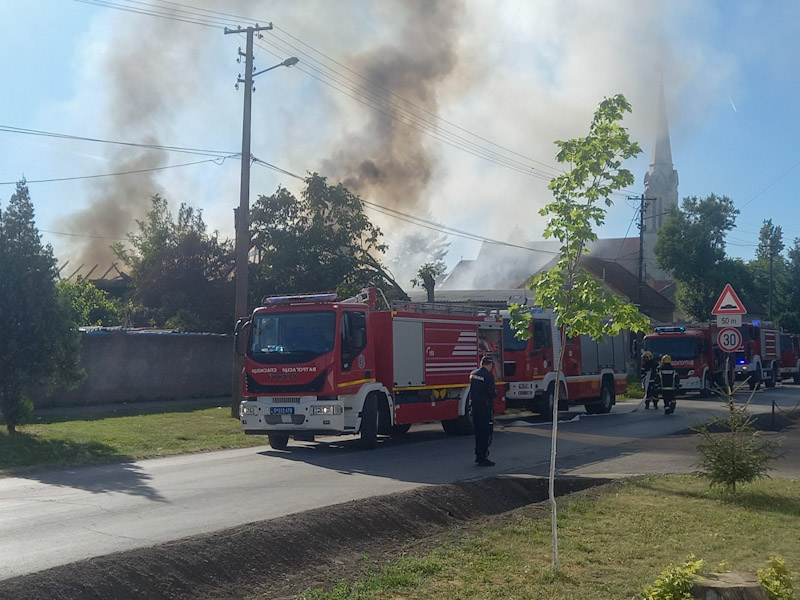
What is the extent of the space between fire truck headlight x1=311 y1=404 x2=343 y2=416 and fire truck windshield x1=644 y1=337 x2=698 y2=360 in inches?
796

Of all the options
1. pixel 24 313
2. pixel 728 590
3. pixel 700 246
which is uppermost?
pixel 700 246

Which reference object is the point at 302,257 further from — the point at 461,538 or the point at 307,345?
the point at 461,538

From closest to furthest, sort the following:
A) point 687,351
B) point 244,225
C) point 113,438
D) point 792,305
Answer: point 113,438 < point 244,225 < point 687,351 < point 792,305

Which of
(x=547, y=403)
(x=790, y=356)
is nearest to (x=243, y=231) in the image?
(x=547, y=403)

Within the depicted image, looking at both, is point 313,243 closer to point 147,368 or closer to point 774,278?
point 147,368

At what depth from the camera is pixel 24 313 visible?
16.7 metres

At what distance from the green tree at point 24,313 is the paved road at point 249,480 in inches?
152

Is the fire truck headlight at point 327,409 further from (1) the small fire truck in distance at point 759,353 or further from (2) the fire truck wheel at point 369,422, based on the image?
(1) the small fire truck in distance at point 759,353

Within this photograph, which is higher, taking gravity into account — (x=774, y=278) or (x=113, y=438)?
(x=774, y=278)

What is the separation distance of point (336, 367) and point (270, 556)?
7.78 m

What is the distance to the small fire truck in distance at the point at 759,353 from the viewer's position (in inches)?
1451

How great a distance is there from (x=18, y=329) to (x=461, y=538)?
11730mm

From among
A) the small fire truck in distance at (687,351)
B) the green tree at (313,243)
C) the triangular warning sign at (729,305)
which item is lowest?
the small fire truck in distance at (687,351)

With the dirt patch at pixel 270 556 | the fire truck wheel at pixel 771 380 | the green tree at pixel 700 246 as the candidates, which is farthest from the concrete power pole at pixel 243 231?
the green tree at pixel 700 246
